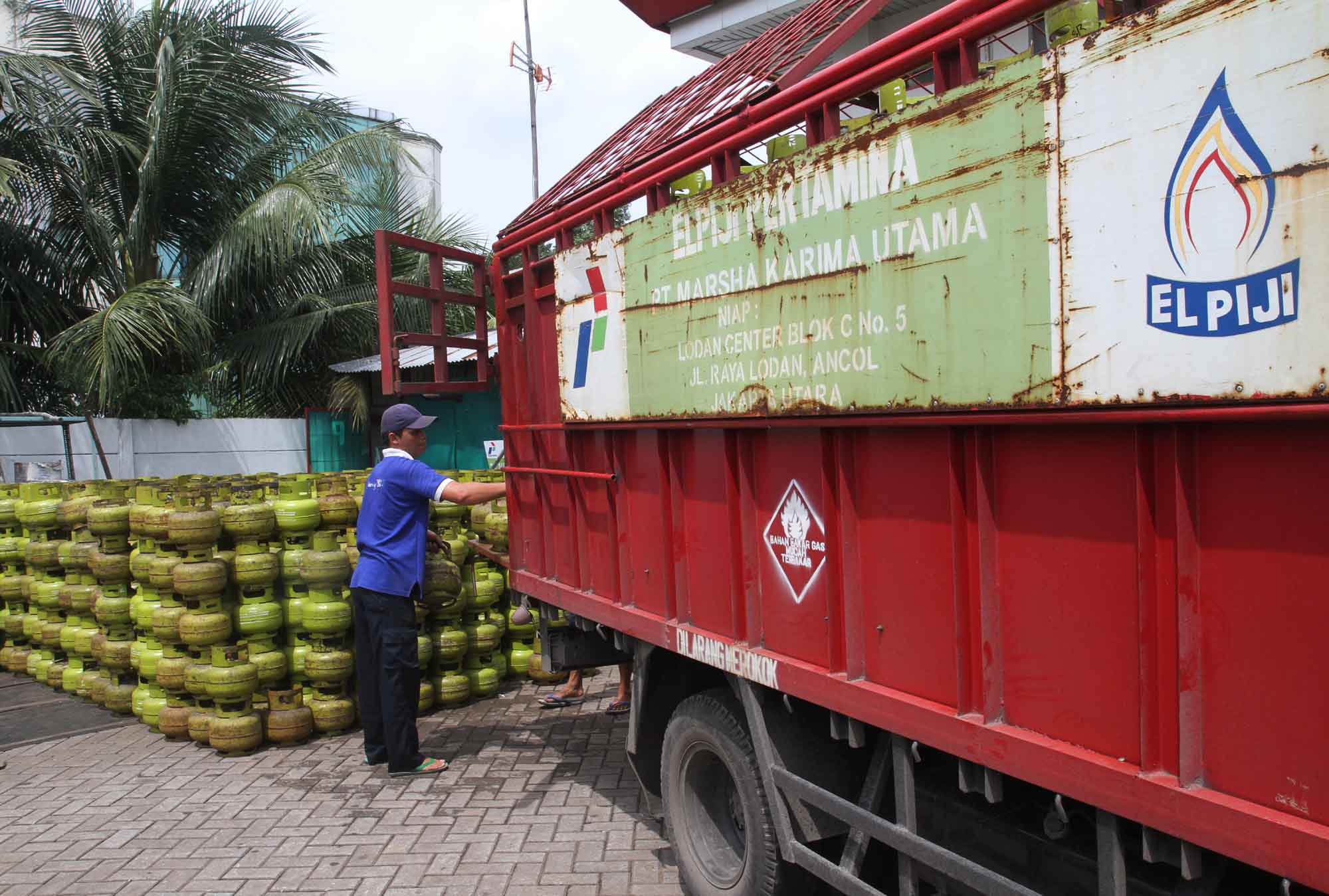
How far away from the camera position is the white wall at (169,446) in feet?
41.8

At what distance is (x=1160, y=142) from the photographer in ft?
6.33

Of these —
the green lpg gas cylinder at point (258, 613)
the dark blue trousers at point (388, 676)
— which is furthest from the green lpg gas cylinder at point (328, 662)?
the dark blue trousers at point (388, 676)

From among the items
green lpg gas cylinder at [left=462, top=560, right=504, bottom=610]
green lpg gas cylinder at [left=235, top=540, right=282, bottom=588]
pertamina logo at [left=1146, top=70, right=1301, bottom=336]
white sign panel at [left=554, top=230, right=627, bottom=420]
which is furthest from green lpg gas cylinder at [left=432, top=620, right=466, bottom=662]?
pertamina logo at [left=1146, top=70, right=1301, bottom=336]

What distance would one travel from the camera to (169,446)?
13.7m

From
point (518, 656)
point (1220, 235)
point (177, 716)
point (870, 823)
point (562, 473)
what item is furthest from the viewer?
point (518, 656)

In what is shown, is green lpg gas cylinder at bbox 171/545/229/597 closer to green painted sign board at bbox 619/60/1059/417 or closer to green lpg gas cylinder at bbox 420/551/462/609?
green lpg gas cylinder at bbox 420/551/462/609

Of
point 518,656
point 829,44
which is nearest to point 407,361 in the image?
point 518,656

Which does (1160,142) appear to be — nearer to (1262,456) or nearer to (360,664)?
(1262,456)

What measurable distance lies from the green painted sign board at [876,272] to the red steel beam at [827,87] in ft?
0.57

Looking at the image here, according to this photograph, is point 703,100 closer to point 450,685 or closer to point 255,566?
point 255,566

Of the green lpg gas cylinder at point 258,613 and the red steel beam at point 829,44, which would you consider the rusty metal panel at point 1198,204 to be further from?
the green lpg gas cylinder at point 258,613

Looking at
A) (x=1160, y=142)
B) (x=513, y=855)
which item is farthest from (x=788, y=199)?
(x=513, y=855)

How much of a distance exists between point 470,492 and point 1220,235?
14.1 feet

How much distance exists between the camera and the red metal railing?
18.0 ft
